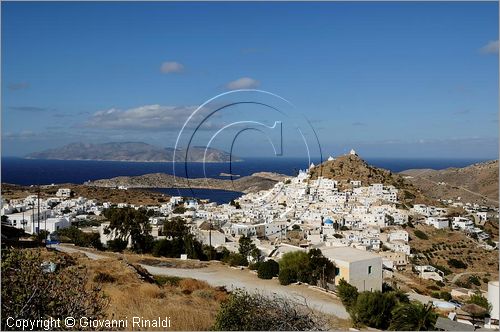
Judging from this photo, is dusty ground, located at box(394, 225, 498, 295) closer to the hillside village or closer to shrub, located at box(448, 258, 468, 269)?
the hillside village

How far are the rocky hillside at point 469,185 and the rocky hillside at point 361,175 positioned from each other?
686 cm

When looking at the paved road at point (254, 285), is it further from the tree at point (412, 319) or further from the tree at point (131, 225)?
the tree at point (131, 225)

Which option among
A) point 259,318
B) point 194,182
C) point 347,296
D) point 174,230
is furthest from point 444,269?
point 194,182

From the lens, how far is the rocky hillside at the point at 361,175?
53.6m

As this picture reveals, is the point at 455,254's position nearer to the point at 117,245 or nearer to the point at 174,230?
the point at 174,230

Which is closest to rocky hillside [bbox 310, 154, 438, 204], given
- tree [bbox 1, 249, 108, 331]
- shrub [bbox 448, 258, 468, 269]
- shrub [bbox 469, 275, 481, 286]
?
shrub [bbox 448, 258, 468, 269]

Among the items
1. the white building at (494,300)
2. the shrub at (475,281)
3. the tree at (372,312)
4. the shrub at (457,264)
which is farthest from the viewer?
the shrub at (457,264)

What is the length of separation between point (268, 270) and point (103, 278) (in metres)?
3.86

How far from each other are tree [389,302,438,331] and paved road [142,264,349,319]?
83 cm

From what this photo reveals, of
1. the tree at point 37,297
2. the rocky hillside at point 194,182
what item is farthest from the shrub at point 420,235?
the tree at point 37,297

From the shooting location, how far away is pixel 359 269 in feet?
42.4

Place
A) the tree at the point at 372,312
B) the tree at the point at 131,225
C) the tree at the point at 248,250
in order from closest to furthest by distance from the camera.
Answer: the tree at the point at 372,312 < the tree at the point at 131,225 < the tree at the point at 248,250

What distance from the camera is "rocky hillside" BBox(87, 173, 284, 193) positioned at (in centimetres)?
5375

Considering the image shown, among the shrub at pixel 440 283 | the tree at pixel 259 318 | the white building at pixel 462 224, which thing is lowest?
the shrub at pixel 440 283
